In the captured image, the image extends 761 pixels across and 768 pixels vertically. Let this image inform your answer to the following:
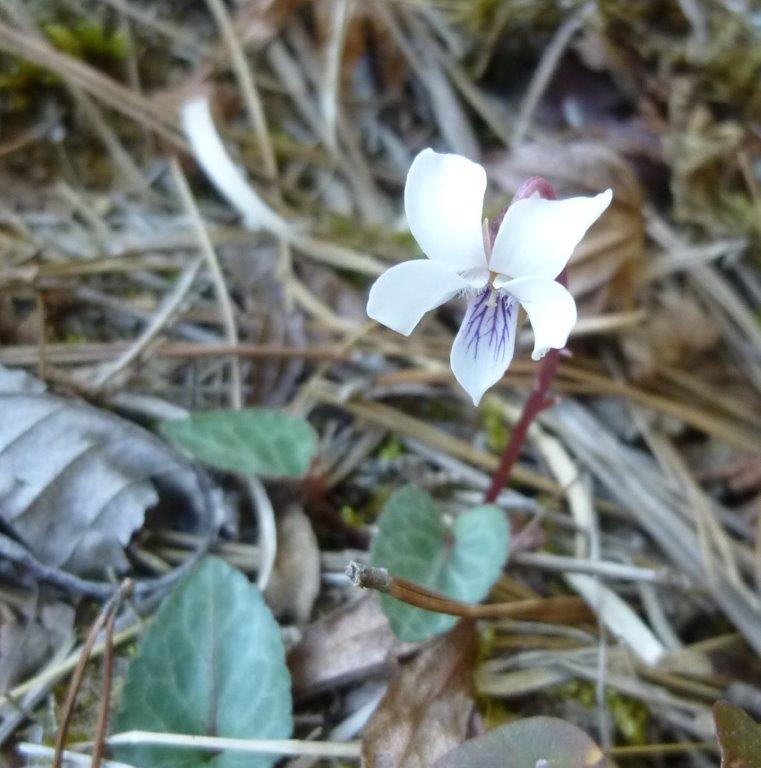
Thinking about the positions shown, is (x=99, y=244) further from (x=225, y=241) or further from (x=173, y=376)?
(x=173, y=376)

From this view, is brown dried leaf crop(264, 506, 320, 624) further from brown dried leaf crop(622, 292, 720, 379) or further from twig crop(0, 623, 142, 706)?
brown dried leaf crop(622, 292, 720, 379)

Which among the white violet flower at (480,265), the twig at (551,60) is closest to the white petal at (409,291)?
the white violet flower at (480,265)

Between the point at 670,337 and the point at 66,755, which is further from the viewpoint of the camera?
the point at 670,337

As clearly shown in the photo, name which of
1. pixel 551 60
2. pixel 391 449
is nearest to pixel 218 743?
pixel 391 449

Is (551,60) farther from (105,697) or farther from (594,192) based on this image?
(105,697)

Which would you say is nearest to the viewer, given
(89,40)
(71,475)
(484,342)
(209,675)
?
(484,342)

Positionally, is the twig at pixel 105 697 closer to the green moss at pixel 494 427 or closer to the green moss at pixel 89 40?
the green moss at pixel 494 427
